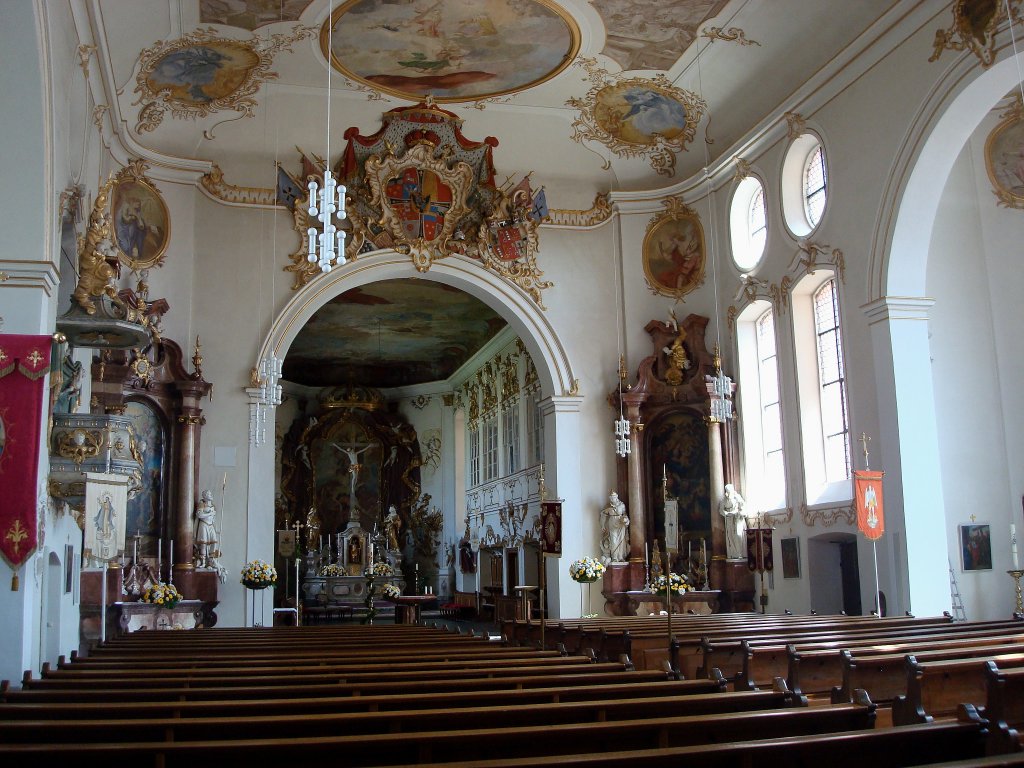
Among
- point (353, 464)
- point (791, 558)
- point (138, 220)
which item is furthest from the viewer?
point (353, 464)

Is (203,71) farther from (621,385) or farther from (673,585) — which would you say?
(673,585)

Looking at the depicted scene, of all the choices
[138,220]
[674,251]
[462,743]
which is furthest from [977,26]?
[138,220]

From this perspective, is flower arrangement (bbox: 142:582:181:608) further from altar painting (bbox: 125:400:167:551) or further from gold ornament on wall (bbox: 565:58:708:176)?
gold ornament on wall (bbox: 565:58:708:176)

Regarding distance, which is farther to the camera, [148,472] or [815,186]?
[148,472]

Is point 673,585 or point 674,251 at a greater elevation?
point 674,251

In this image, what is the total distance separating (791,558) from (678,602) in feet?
6.94

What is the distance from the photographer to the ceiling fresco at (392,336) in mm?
24312

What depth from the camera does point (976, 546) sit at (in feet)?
46.6

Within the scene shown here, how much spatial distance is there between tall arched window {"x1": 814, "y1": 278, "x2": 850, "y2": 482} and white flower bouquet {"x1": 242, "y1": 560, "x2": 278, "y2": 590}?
29.2 feet

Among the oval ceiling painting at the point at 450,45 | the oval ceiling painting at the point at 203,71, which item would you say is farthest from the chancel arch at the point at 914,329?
the oval ceiling painting at the point at 203,71

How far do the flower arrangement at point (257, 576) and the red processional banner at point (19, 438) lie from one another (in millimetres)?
6986

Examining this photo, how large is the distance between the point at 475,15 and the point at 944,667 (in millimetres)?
11371

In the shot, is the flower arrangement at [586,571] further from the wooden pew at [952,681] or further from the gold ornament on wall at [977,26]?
the wooden pew at [952,681]

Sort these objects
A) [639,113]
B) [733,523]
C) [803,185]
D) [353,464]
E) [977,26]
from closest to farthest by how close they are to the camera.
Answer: [977,26] < [803,185] < [733,523] < [639,113] < [353,464]
